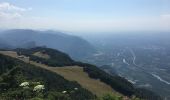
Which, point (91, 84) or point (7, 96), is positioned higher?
point (7, 96)

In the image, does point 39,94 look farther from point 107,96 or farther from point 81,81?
point 81,81

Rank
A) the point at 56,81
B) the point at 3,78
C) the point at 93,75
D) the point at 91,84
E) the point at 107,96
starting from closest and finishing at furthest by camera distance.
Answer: the point at 107,96, the point at 3,78, the point at 56,81, the point at 91,84, the point at 93,75

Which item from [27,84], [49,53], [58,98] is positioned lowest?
[49,53]

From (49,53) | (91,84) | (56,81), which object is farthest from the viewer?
(49,53)

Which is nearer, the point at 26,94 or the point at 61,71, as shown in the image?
the point at 26,94

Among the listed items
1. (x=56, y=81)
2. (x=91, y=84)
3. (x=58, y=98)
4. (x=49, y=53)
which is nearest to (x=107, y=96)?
(x=58, y=98)

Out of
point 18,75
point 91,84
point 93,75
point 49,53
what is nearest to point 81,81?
point 91,84

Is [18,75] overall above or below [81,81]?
above

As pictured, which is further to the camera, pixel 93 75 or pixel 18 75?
pixel 93 75

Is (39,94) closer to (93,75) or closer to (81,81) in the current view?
(81,81)
